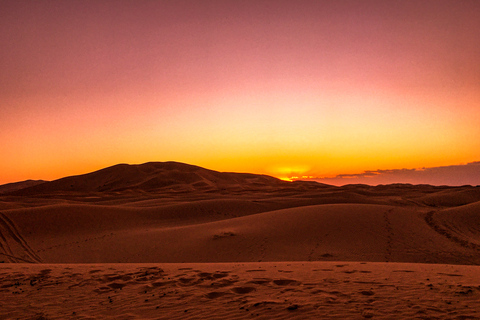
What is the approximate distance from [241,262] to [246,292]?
5.06 meters

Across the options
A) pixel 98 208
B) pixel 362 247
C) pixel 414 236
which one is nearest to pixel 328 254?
pixel 362 247

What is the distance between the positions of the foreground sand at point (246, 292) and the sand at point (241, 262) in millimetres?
27

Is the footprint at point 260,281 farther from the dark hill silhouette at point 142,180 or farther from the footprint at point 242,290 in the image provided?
the dark hill silhouette at point 142,180

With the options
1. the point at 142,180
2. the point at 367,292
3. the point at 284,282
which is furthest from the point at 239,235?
the point at 142,180

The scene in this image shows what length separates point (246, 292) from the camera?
25.4 ft

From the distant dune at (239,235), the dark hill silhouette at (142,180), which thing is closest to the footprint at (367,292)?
the distant dune at (239,235)

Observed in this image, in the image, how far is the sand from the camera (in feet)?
22.0

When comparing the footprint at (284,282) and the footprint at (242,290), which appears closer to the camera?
the footprint at (242,290)

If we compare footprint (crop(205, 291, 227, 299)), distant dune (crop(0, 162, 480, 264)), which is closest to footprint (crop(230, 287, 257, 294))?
footprint (crop(205, 291, 227, 299))

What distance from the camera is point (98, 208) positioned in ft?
88.2

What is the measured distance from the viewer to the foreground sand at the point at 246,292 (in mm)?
6355

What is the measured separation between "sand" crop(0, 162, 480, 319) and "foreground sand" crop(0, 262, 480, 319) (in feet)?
0.09

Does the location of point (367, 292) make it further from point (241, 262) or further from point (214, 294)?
point (241, 262)

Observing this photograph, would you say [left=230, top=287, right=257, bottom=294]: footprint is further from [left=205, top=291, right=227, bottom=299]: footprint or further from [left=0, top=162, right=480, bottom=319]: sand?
[left=205, top=291, right=227, bottom=299]: footprint
